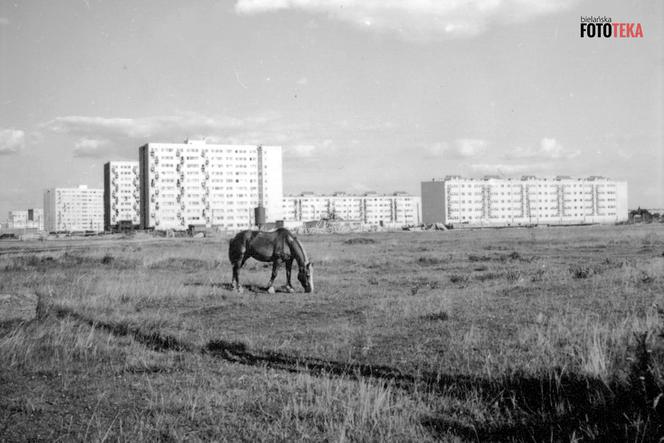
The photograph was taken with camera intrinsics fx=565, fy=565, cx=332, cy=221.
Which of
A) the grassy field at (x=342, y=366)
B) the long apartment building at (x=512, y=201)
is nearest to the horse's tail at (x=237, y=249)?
the grassy field at (x=342, y=366)

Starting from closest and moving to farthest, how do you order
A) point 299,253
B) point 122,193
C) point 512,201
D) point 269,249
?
point 299,253, point 269,249, point 122,193, point 512,201

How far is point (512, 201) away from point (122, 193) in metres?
126

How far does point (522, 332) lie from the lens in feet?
31.5

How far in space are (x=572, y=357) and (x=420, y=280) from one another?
1295 cm

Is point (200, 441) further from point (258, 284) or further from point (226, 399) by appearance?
point (258, 284)

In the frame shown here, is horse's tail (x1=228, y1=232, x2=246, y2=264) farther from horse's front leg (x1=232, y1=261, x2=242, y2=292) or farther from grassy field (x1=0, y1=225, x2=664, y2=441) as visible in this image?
grassy field (x1=0, y1=225, x2=664, y2=441)

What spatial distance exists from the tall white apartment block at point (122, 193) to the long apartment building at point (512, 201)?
9182 centimetres

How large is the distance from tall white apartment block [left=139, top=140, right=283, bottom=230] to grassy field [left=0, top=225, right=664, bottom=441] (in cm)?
12513

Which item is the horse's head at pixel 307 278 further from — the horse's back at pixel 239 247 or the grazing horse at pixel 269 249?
the horse's back at pixel 239 247

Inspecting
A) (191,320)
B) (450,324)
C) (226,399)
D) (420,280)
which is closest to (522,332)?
(450,324)

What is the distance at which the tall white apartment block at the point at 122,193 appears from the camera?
160 metres

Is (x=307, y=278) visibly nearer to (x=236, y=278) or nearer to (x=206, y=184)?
(x=236, y=278)

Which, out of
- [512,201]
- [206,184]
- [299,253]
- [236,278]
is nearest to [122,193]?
[206,184]

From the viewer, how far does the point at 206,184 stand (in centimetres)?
14525
